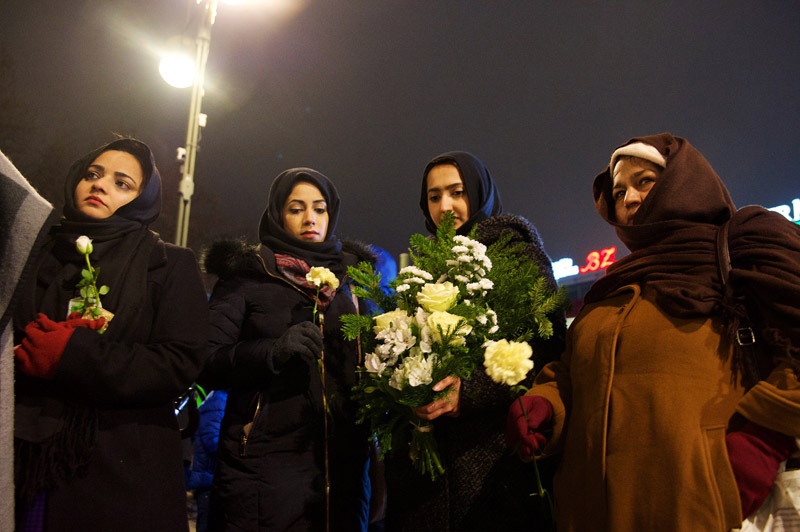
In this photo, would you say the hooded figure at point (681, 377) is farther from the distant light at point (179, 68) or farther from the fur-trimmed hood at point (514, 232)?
the distant light at point (179, 68)

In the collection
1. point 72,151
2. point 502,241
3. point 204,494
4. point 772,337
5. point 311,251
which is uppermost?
point 72,151

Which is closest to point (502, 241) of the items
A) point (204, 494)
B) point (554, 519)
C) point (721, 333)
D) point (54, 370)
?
point (721, 333)

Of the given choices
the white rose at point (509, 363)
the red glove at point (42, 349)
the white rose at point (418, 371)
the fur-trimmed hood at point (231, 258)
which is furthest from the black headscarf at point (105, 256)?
the white rose at point (509, 363)

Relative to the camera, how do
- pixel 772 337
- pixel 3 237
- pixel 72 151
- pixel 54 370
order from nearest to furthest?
pixel 3 237, pixel 772 337, pixel 54 370, pixel 72 151

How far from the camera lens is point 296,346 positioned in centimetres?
254

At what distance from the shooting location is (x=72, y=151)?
1421 centimetres

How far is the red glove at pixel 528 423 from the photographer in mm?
2008

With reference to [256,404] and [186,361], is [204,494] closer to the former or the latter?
[256,404]

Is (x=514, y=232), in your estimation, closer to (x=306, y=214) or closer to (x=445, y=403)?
(x=445, y=403)

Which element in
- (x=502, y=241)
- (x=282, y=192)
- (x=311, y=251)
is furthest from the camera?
(x=282, y=192)

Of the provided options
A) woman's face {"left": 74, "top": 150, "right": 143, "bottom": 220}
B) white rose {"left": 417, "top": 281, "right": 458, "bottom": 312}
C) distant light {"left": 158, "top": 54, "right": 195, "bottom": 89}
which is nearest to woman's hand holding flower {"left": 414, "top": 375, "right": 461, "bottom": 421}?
white rose {"left": 417, "top": 281, "right": 458, "bottom": 312}

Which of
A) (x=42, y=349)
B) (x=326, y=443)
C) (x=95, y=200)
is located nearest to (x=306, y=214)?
(x=95, y=200)

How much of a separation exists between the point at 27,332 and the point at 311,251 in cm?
157

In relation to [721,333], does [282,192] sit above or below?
above
